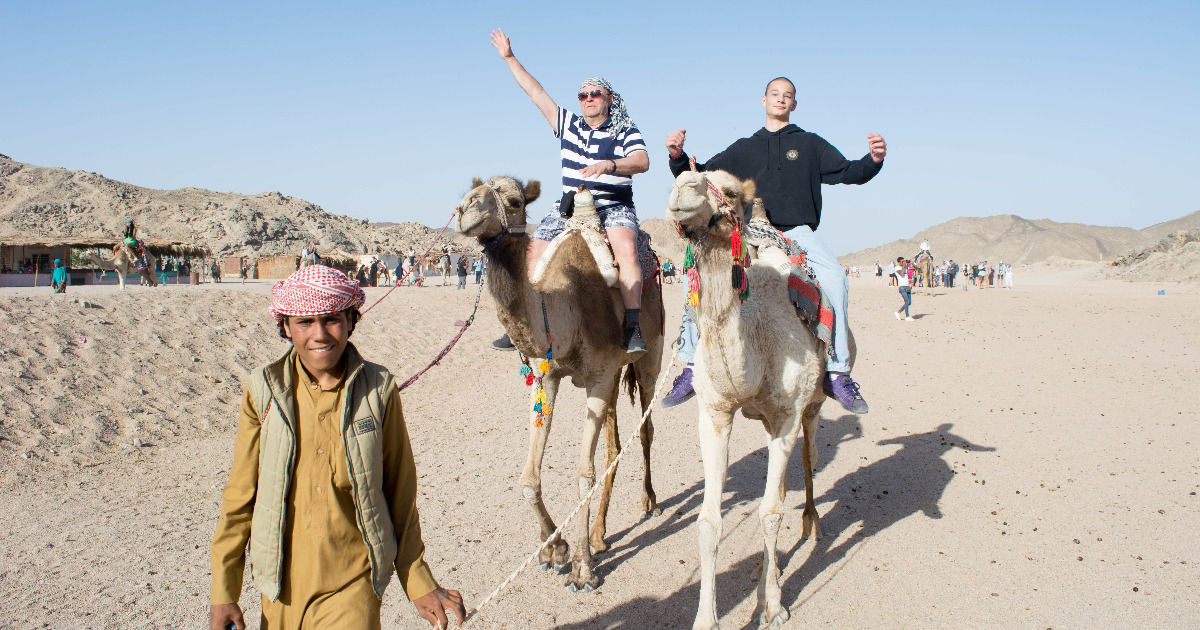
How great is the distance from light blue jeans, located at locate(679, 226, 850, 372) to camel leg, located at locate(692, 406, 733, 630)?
64 cm

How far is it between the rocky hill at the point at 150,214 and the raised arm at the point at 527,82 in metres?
63.0

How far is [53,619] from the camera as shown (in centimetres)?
469

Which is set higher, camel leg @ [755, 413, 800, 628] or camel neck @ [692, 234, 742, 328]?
camel neck @ [692, 234, 742, 328]

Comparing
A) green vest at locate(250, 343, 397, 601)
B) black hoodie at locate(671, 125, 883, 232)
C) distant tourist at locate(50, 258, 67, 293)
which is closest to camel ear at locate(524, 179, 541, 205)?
black hoodie at locate(671, 125, 883, 232)

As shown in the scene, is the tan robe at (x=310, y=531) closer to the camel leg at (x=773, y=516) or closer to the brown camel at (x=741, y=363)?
the brown camel at (x=741, y=363)

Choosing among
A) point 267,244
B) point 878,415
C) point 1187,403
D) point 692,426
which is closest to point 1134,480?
point 878,415

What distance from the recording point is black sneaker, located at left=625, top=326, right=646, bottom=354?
18.5 feet

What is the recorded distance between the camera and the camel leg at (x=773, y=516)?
15.4ft

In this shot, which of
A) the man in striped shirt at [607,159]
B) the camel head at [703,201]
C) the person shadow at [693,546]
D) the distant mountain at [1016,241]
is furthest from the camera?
the distant mountain at [1016,241]

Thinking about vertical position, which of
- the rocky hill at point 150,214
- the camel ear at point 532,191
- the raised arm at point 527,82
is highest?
the rocky hill at point 150,214

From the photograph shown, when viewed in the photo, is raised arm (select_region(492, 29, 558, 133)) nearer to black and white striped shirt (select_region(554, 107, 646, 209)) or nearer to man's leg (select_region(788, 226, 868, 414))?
black and white striped shirt (select_region(554, 107, 646, 209))

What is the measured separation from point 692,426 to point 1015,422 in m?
4.28

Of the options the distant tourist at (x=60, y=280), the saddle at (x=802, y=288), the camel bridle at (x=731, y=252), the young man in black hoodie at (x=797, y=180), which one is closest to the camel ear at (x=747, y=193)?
the camel bridle at (x=731, y=252)

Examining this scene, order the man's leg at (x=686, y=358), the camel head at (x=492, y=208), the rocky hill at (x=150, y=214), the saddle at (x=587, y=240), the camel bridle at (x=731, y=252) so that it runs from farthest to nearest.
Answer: the rocky hill at (x=150, y=214) → the saddle at (x=587, y=240) → the man's leg at (x=686, y=358) → the camel head at (x=492, y=208) → the camel bridle at (x=731, y=252)
